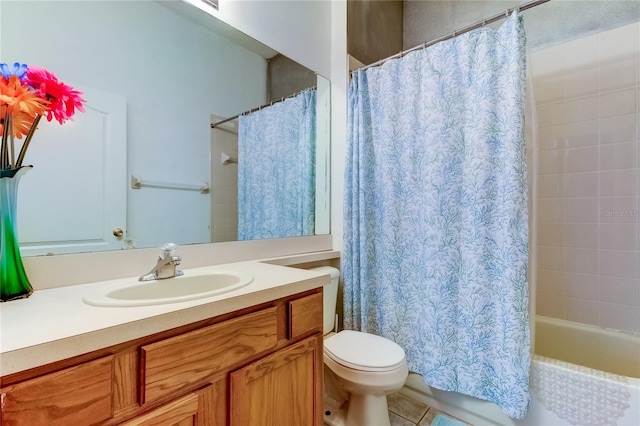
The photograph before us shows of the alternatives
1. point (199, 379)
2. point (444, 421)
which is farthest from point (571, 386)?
point (199, 379)

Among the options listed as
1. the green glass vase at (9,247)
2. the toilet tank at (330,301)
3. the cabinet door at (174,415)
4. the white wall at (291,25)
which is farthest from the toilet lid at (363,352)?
the white wall at (291,25)

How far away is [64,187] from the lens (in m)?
0.96

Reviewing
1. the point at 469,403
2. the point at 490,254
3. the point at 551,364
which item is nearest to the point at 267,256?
the point at 490,254

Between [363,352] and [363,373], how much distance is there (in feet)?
0.36

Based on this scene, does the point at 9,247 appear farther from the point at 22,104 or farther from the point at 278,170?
the point at 278,170

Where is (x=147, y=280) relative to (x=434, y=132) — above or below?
below

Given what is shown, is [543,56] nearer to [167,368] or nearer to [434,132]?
[434,132]

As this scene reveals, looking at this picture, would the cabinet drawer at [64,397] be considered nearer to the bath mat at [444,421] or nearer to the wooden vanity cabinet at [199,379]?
the wooden vanity cabinet at [199,379]

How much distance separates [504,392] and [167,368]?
4.56ft

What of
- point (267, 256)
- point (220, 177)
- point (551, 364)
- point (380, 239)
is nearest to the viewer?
point (551, 364)

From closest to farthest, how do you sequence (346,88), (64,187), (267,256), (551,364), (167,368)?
1. (167,368)
2. (64,187)
3. (551,364)
4. (267,256)
5. (346,88)

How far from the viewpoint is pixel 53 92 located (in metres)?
0.82

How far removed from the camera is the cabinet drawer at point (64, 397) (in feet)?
1.56

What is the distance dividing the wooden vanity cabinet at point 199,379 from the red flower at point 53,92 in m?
0.72
